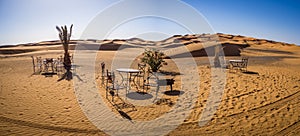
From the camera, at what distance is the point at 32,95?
25.9 feet

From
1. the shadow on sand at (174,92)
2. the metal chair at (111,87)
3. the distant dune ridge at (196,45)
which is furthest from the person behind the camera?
the distant dune ridge at (196,45)

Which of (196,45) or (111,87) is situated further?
(196,45)

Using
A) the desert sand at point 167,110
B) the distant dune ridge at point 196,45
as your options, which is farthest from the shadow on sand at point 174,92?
the distant dune ridge at point 196,45

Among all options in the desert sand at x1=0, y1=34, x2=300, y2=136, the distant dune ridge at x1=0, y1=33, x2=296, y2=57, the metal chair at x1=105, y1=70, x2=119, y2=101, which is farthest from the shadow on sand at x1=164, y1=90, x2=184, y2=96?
the distant dune ridge at x1=0, y1=33, x2=296, y2=57

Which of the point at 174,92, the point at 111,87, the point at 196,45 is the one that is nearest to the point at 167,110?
the point at 174,92

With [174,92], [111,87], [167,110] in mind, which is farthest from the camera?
[111,87]

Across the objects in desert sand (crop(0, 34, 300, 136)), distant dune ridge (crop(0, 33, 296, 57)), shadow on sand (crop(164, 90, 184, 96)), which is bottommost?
desert sand (crop(0, 34, 300, 136))

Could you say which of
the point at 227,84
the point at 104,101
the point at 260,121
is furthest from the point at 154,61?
the point at 260,121

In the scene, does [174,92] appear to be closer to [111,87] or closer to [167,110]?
[167,110]

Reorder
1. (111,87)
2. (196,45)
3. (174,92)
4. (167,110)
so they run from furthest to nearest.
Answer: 1. (196,45)
2. (111,87)
3. (174,92)
4. (167,110)

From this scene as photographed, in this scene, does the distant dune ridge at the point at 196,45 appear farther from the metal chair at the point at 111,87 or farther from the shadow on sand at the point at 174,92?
the metal chair at the point at 111,87

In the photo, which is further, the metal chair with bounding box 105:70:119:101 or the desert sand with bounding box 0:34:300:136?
the metal chair with bounding box 105:70:119:101

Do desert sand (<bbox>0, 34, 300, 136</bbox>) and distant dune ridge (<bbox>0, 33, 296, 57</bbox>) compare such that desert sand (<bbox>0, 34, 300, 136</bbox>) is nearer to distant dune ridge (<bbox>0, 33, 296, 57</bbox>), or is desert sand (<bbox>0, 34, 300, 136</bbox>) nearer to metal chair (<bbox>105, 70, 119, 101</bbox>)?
metal chair (<bbox>105, 70, 119, 101</bbox>)

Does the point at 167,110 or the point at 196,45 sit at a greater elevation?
the point at 196,45
